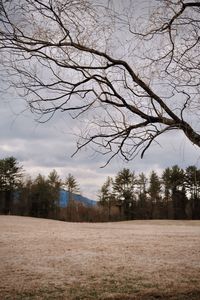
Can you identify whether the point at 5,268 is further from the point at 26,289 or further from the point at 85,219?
the point at 85,219


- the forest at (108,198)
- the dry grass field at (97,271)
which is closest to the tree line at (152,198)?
the forest at (108,198)

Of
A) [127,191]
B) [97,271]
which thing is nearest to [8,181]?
[127,191]

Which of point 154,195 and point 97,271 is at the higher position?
point 154,195

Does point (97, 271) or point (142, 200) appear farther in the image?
point (142, 200)

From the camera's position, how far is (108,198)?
93000 millimetres

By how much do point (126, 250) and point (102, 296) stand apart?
36.9 feet

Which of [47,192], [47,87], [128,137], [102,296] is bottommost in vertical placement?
[102,296]

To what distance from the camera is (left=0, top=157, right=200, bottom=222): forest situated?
82.6 metres

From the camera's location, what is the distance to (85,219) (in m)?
84.0

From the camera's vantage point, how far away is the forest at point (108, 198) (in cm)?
8256

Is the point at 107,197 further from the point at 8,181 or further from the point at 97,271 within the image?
the point at 97,271

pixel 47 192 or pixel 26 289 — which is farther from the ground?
pixel 47 192

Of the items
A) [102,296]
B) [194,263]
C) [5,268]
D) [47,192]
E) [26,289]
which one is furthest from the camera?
[47,192]

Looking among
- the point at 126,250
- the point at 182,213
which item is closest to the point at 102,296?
the point at 126,250
